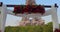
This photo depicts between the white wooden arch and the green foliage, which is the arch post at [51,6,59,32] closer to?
the white wooden arch

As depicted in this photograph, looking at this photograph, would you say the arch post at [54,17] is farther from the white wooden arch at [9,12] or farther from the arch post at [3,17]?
the arch post at [3,17]

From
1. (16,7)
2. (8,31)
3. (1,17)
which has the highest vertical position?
(16,7)

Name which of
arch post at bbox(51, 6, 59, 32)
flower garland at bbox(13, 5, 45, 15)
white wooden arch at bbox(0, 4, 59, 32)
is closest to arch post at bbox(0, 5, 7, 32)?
white wooden arch at bbox(0, 4, 59, 32)

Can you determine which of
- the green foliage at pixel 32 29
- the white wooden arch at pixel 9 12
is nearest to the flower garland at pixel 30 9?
the white wooden arch at pixel 9 12

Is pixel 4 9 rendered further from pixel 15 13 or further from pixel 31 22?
pixel 31 22

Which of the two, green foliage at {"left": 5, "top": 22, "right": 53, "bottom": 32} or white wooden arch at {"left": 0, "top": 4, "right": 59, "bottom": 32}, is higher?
white wooden arch at {"left": 0, "top": 4, "right": 59, "bottom": 32}

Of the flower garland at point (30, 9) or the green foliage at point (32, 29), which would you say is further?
the green foliage at point (32, 29)

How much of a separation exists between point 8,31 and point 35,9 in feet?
1.39

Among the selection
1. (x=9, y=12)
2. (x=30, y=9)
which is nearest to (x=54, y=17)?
(x=30, y=9)

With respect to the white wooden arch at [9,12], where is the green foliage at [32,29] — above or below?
below

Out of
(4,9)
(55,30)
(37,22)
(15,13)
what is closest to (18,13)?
(15,13)

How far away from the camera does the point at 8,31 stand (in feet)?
6.26

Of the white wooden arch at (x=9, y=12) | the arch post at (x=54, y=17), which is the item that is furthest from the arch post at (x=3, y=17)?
the arch post at (x=54, y=17)

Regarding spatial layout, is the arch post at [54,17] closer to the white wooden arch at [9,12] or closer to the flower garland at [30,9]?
the white wooden arch at [9,12]
